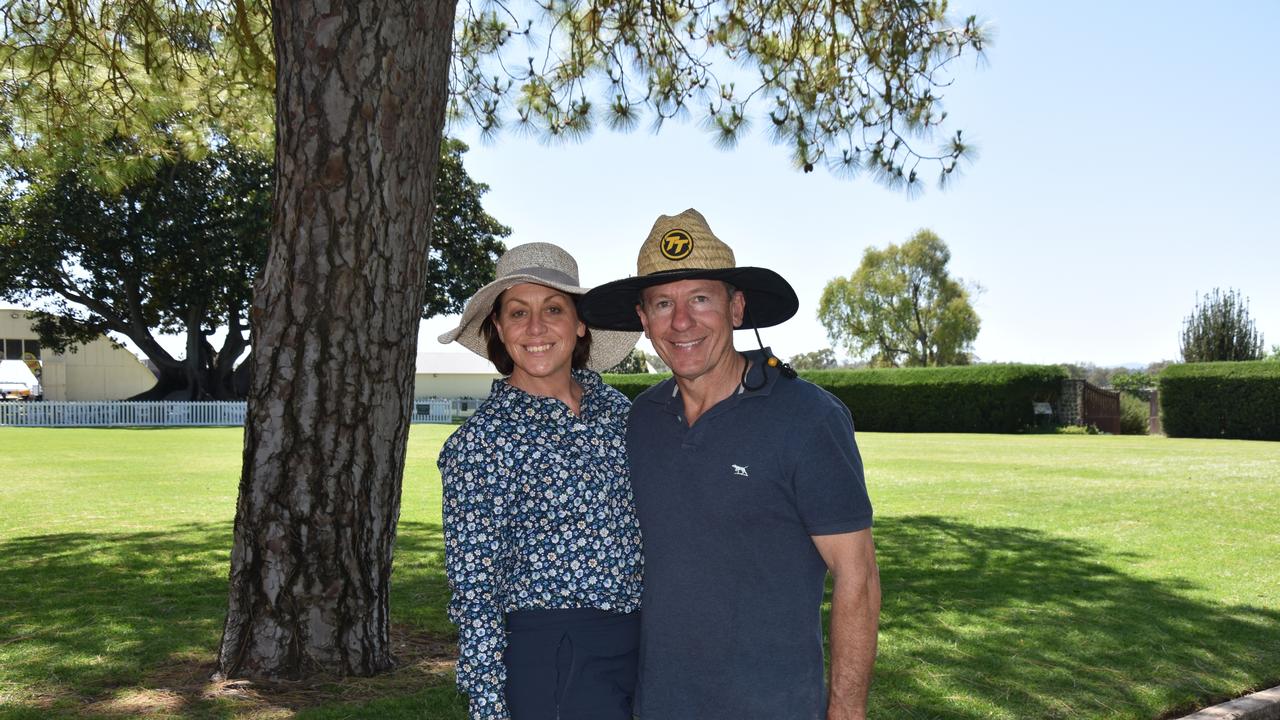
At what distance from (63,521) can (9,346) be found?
5345 centimetres

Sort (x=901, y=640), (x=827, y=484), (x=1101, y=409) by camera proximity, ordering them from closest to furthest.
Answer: (x=827, y=484)
(x=901, y=640)
(x=1101, y=409)

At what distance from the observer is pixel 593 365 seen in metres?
3.41

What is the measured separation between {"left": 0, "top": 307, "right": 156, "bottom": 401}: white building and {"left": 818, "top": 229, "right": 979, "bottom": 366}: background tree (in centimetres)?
4698

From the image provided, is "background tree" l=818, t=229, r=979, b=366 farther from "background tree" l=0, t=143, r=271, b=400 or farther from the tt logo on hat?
the tt logo on hat

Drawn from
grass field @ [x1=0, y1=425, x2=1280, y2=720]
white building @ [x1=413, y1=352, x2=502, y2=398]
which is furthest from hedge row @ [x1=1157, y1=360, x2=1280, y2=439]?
white building @ [x1=413, y1=352, x2=502, y2=398]

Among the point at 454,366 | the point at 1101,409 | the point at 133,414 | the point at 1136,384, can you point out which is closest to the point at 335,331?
the point at 1101,409

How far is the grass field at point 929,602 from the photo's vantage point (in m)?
5.09

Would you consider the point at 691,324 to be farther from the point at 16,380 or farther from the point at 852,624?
the point at 16,380

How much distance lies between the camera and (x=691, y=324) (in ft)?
9.20

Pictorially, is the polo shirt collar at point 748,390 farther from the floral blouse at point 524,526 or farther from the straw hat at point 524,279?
the straw hat at point 524,279

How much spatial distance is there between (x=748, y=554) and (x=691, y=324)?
2.17 feet

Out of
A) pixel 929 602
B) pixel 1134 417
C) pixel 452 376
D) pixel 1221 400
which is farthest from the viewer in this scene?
pixel 452 376

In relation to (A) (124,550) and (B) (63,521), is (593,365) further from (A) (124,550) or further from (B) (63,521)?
(B) (63,521)

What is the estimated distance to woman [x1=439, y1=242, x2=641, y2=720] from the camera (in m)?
2.49
